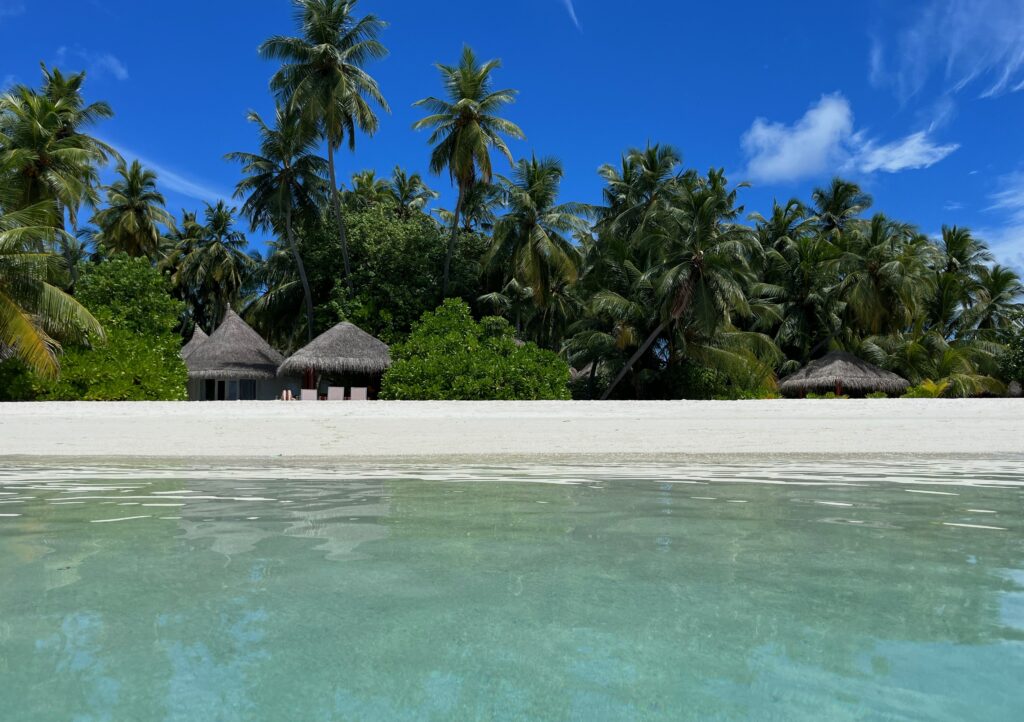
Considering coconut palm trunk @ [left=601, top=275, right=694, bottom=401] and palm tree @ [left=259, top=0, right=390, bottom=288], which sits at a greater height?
palm tree @ [left=259, top=0, right=390, bottom=288]

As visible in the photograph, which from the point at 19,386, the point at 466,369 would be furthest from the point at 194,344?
the point at 466,369

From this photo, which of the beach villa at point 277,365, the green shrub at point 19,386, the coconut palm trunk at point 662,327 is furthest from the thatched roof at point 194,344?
the coconut palm trunk at point 662,327

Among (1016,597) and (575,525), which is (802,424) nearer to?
(575,525)

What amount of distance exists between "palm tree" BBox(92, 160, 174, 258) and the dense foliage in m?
0.10

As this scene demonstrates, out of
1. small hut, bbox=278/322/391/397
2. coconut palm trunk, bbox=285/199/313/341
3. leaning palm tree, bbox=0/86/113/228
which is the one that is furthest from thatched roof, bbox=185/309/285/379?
leaning palm tree, bbox=0/86/113/228

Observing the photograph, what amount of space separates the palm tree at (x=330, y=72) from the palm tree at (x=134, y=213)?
35.4ft

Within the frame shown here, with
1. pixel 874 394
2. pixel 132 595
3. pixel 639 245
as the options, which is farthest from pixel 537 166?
pixel 132 595

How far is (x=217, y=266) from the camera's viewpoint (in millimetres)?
36156

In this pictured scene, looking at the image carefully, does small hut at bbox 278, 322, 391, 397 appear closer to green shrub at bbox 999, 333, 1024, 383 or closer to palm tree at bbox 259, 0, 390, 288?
palm tree at bbox 259, 0, 390, 288

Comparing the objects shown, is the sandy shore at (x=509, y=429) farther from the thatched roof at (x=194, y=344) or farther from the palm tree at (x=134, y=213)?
the palm tree at (x=134, y=213)

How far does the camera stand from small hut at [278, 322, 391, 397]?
22312 millimetres

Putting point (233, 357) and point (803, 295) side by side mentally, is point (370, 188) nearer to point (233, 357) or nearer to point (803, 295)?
point (233, 357)

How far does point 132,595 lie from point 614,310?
21469 millimetres

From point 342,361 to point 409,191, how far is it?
62.5 feet
